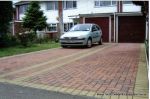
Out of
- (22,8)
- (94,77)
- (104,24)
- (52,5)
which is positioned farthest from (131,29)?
(94,77)

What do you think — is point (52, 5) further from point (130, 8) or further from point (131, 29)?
point (131, 29)

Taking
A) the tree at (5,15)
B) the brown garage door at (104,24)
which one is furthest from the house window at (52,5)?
the tree at (5,15)

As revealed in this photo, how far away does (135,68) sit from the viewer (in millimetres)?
9883

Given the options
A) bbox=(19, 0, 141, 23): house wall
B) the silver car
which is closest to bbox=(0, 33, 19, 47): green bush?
the silver car

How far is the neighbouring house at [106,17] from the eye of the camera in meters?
28.2

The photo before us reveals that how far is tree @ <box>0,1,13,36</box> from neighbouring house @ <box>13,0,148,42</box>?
24.5 ft

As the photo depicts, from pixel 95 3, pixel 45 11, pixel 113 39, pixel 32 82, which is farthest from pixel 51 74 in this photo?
pixel 45 11

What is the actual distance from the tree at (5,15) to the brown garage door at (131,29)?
1242cm

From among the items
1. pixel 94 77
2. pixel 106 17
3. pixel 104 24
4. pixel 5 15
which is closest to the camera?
pixel 94 77

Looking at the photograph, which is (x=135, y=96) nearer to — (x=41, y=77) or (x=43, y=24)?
(x=41, y=77)

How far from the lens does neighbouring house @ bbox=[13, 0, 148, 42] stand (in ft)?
92.4

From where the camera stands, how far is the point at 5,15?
1872cm

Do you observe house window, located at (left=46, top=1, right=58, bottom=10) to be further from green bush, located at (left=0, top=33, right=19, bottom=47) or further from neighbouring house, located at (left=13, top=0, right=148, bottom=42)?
green bush, located at (left=0, top=33, right=19, bottom=47)

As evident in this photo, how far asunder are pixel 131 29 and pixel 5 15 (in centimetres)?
1336
